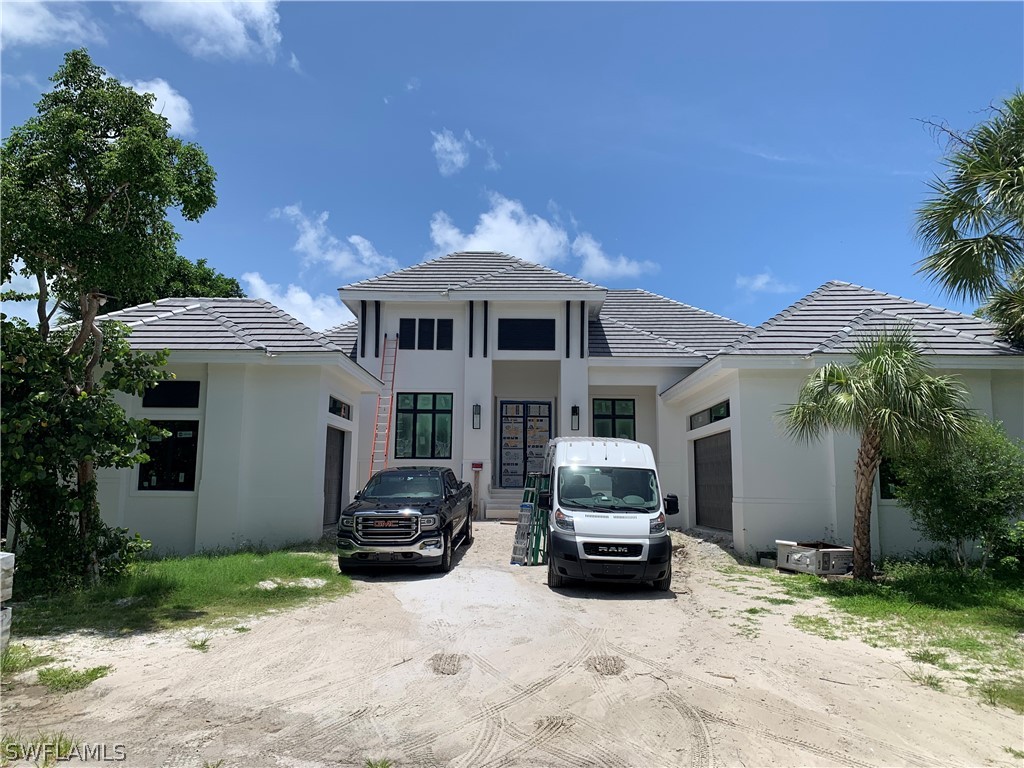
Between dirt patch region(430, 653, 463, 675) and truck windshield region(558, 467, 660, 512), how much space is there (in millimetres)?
4152

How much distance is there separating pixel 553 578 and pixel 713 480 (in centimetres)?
754

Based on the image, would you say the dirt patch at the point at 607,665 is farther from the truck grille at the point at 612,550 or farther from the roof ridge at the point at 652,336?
the roof ridge at the point at 652,336

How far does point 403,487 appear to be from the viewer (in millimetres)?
12859

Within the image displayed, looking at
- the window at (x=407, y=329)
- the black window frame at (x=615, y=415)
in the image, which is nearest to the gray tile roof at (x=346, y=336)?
the window at (x=407, y=329)

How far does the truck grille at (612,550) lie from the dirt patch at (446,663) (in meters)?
3.43

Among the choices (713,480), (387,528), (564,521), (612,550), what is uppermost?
(713,480)

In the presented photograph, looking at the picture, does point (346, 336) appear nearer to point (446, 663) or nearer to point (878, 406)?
point (878, 406)

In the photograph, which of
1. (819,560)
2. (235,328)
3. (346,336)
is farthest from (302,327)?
(819,560)

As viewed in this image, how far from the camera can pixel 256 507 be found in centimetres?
1434

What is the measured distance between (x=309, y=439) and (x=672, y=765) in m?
11.5

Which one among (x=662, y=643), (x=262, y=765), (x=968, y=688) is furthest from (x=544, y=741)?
(x=968, y=688)

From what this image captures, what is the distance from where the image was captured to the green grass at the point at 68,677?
19.5 ft

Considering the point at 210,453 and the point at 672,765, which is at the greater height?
the point at 210,453

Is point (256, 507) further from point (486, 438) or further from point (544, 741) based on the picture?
point (544, 741)
